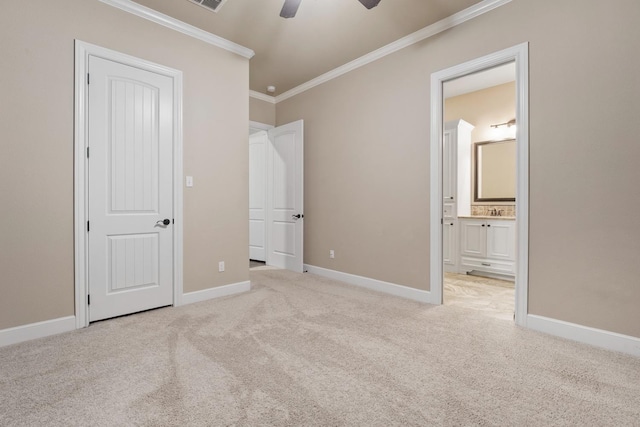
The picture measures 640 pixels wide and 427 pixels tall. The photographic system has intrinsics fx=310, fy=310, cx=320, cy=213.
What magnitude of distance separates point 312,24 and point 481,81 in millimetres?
2936

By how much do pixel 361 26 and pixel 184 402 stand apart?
355 cm

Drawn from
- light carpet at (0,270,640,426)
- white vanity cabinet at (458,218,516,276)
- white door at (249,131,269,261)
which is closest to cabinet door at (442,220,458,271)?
white vanity cabinet at (458,218,516,276)

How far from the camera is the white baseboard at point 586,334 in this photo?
218 cm

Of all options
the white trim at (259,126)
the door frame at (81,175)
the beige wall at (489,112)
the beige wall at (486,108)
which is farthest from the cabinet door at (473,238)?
the door frame at (81,175)

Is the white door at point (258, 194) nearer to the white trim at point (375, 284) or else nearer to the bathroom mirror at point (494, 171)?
the white trim at point (375, 284)

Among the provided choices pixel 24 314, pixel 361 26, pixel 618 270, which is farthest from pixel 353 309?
pixel 361 26

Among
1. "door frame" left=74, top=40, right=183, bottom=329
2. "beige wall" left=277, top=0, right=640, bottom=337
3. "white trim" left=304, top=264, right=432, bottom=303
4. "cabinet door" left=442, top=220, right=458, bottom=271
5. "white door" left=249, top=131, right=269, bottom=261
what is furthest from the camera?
"white door" left=249, top=131, right=269, bottom=261

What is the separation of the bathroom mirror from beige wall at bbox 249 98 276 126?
3.46m

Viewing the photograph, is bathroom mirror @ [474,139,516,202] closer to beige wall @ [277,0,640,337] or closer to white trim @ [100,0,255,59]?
beige wall @ [277,0,640,337]

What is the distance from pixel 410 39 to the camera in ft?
11.2

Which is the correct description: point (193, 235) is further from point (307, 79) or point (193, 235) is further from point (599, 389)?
point (599, 389)

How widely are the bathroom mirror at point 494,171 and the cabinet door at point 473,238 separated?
2.20ft

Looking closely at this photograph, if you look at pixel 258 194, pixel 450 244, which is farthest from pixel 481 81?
pixel 258 194

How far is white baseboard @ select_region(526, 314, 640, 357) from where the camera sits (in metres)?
2.18
